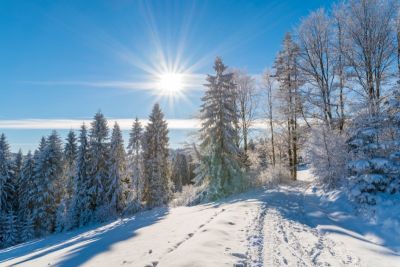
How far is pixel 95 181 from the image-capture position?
26.0 metres

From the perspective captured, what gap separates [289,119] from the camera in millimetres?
22406

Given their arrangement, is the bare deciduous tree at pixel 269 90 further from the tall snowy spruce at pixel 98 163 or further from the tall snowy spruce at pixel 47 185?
the tall snowy spruce at pixel 47 185

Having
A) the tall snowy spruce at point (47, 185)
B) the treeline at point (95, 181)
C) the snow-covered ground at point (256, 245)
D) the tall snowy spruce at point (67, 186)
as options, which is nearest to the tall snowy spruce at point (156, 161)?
the treeline at point (95, 181)

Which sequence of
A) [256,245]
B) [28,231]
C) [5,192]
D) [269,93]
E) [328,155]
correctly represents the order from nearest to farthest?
1. [256,245]
2. [328,155]
3. [269,93]
4. [28,231]
5. [5,192]

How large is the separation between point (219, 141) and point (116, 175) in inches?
496

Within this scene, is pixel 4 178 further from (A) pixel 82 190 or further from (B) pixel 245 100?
(B) pixel 245 100

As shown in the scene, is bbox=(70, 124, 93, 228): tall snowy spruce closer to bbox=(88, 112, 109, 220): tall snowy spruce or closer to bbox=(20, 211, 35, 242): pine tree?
bbox=(88, 112, 109, 220): tall snowy spruce

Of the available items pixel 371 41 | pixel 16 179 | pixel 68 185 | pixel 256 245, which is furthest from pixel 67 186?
pixel 371 41

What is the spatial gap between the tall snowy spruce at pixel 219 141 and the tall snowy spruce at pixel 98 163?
39.0 feet

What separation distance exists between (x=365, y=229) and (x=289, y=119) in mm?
14033

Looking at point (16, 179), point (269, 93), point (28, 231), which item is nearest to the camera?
point (269, 93)

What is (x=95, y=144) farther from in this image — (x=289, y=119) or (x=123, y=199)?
(x=289, y=119)

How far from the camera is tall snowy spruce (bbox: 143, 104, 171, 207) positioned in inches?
983

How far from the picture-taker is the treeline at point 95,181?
24.9 m
